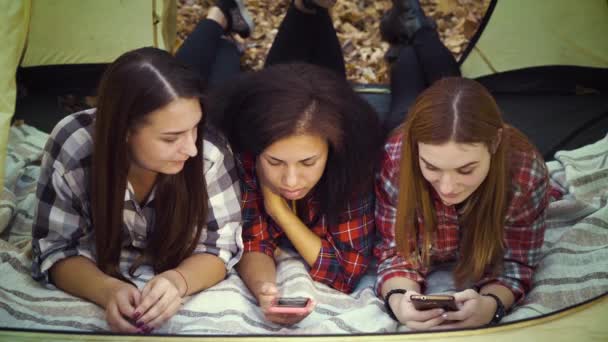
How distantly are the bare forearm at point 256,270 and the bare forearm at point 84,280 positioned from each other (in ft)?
0.83

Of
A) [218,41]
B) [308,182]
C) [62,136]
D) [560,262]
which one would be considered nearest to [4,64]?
[62,136]

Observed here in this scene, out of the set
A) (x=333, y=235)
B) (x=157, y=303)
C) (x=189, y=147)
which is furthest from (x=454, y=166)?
(x=157, y=303)

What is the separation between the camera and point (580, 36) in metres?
2.03

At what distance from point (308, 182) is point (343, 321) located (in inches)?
10.4

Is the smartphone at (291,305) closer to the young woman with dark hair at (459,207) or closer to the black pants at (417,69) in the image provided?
the young woman with dark hair at (459,207)

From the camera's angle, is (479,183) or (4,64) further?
(4,64)

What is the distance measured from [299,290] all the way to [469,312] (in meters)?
0.34

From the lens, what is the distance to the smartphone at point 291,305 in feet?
3.78

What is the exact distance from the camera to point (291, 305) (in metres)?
1.17

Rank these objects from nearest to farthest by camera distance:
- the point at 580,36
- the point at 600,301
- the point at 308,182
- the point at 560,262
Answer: the point at 600,301
the point at 308,182
the point at 560,262
the point at 580,36

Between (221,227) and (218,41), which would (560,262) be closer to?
(221,227)

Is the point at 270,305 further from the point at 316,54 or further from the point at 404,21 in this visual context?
the point at 404,21

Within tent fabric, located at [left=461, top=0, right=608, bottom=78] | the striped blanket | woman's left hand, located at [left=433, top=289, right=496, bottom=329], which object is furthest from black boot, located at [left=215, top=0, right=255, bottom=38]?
woman's left hand, located at [left=433, top=289, right=496, bottom=329]

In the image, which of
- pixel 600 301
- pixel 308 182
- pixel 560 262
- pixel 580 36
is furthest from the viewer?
pixel 580 36
